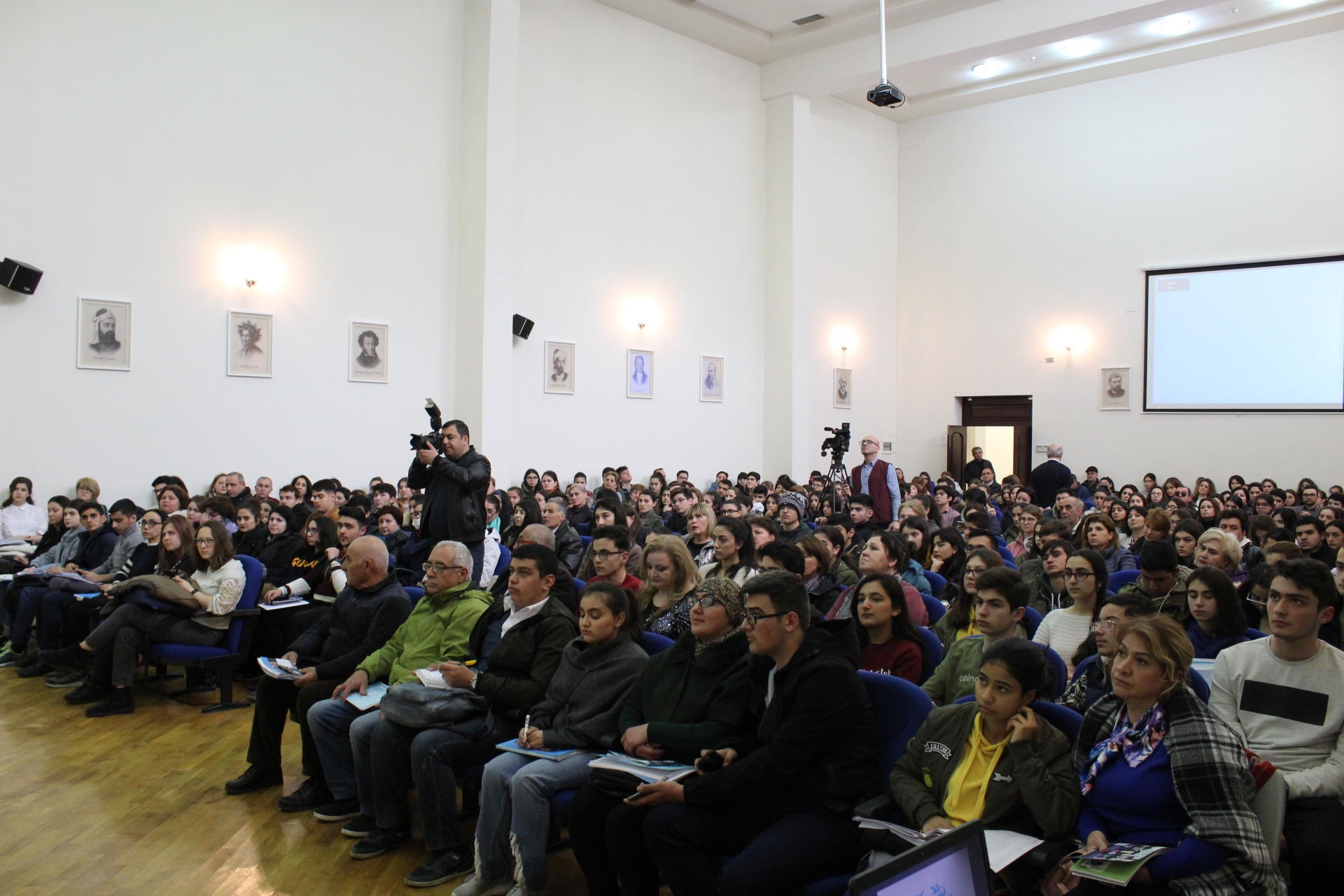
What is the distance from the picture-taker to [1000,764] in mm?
2771

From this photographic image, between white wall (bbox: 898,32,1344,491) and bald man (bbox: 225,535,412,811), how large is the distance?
13.3 metres

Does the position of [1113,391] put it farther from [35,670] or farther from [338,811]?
[35,670]

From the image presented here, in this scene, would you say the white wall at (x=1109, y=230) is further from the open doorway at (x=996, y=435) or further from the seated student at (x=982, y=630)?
the seated student at (x=982, y=630)

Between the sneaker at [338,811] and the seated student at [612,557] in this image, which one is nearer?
the sneaker at [338,811]

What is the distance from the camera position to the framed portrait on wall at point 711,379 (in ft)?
47.6

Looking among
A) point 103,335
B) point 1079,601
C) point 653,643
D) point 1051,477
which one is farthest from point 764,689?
point 1051,477

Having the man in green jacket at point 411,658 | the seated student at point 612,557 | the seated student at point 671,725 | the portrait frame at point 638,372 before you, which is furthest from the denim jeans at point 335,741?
the portrait frame at point 638,372

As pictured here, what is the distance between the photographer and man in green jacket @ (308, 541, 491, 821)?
434 centimetres

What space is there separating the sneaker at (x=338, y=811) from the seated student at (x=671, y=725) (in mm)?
1497

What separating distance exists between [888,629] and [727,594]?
841mm

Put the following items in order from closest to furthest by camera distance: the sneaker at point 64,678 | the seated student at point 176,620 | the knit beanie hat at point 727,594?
the knit beanie hat at point 727,594, the seated student at point 176,620, the sneaker at point 64,678

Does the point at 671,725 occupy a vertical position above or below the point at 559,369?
below

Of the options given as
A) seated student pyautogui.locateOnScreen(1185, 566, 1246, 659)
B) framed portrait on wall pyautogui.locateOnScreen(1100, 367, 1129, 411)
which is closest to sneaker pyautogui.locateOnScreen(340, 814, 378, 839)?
seated student pyautogui.locateOnScreen(1185, 566, 1246, 659)

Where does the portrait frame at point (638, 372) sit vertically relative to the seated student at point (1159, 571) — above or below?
above
